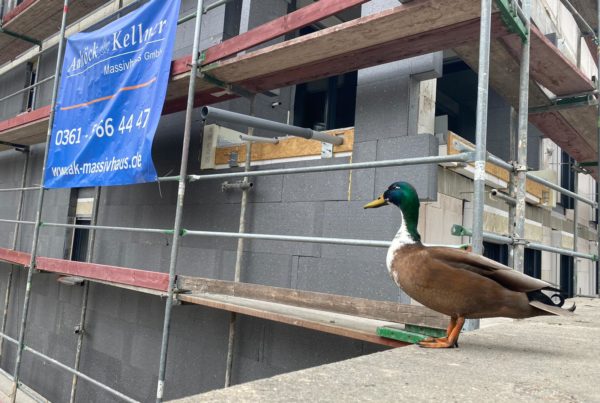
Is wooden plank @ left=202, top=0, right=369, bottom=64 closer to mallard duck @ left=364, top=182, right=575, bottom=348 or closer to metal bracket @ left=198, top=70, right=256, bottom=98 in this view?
metal bracket @ left=198, top=70, right=256, bottom=98

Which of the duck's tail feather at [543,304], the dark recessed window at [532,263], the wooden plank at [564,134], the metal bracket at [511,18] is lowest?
the duck's tail feather at [543,304]

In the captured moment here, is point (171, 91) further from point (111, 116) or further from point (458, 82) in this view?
point (458, 82)

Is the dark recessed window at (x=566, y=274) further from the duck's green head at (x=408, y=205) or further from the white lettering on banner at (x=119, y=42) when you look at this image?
the white lettering on banner at (x=119, y=42)

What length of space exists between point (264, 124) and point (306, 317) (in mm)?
1988

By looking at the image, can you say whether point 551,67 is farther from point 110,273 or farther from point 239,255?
point 110,273

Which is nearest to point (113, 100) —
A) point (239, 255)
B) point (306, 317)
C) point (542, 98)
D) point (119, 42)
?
point (119, 42)

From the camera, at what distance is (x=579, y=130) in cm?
551

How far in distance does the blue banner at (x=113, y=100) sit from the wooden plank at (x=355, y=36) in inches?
29.5

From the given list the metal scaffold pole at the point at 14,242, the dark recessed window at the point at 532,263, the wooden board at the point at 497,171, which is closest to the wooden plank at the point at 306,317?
the wooden board at the point at 497,171

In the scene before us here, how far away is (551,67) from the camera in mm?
4121

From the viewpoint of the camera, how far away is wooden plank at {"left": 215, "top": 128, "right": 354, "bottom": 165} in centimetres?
489

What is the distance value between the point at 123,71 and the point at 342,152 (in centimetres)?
277

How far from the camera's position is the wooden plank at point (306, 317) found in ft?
9.85

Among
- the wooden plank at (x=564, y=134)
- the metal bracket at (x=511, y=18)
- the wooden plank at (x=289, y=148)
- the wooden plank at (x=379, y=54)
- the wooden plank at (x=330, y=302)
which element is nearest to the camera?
the wooden plank at (x=330, y=302)
